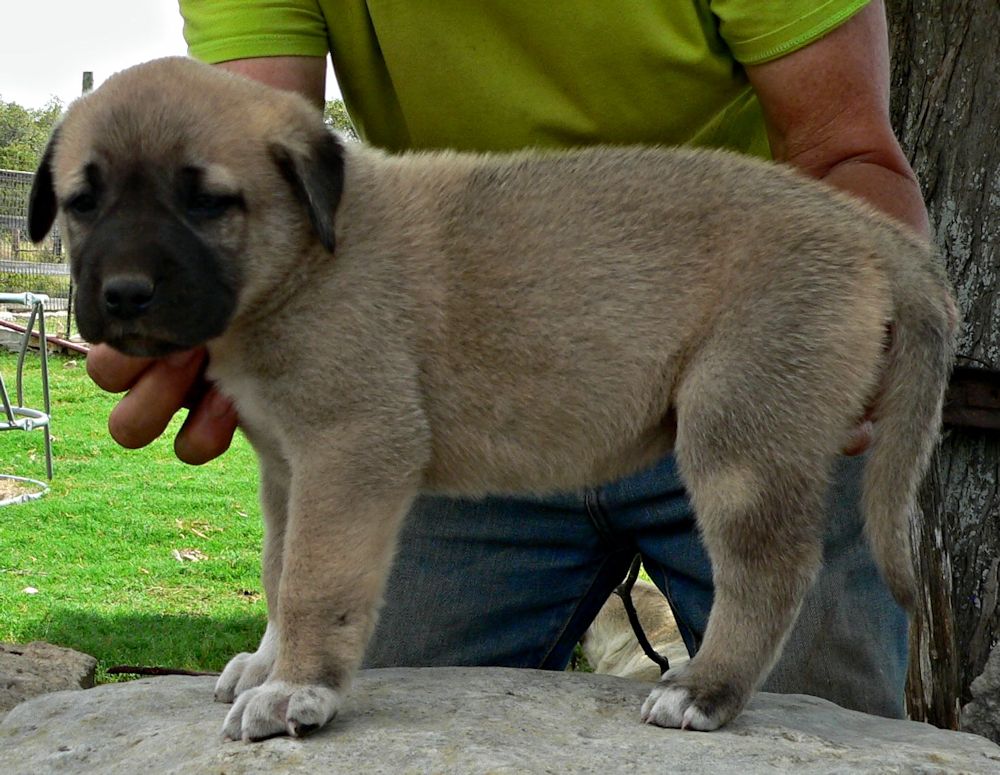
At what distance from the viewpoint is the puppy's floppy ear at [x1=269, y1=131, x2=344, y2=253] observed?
271 centimetres

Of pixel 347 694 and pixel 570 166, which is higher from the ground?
pixel 570 166

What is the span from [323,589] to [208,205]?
0.88 metres

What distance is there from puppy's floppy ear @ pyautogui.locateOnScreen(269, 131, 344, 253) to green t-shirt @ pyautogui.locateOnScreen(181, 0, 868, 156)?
846 millimetres

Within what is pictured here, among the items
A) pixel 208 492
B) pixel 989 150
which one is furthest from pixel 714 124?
pixel 208 492

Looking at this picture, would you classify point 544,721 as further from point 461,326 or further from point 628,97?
point 628,97

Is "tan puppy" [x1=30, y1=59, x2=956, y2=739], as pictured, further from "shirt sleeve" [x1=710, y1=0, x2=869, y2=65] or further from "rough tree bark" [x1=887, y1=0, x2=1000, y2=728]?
"rough tree bark" [x1=887, y1=0, x2=1000, y2=728]

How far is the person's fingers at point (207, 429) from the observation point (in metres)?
3.13

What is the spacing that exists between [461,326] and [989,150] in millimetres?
2448

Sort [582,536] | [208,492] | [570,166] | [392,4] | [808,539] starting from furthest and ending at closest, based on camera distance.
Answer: [208,492] → [582,536] → [392,4] → [570,166] → [808,539]

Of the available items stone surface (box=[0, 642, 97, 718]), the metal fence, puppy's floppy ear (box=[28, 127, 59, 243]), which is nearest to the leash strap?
puppy's floppy ear (box=[28, 127, 59, 243])

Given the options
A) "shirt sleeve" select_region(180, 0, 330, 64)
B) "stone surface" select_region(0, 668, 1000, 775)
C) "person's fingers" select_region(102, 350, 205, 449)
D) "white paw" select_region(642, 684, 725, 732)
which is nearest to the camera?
"stone surface" select_region(0, 668, 1000, 775)

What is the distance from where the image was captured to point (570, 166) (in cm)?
298

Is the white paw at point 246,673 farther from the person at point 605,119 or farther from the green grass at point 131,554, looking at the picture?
the green grass at point 131,554

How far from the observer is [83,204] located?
104 inches
